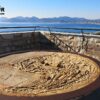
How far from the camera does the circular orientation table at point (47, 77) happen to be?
2.29m

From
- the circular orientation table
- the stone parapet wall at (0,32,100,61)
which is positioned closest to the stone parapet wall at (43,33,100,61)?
the stone parapet wall at (0,32,100,61)

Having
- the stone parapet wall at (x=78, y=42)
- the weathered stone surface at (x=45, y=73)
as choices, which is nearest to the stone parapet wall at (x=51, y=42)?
the stone parapet wall at (x=78, y=42)

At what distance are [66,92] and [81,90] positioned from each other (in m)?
0.17

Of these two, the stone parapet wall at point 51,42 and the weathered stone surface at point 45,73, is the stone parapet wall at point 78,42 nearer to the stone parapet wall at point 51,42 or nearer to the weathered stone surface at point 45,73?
the stone parapet wall at point 51,42

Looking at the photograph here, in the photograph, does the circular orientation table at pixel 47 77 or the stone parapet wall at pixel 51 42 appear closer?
the circular orientation table at pixel 47 77

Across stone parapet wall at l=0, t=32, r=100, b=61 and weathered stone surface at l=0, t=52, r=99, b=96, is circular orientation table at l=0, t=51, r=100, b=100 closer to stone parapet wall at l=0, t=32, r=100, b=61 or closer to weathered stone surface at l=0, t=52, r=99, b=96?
weathered stone surface at l=0, t=52, r=99, b=96

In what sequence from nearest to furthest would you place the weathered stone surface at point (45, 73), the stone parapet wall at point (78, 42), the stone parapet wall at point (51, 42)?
the weathered stone surface at point (45, 73)
the stone parapet wall at point (78, 42)
the stone parapet wall at point (51, 42)

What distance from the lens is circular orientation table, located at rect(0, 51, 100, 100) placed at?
90.0 inches

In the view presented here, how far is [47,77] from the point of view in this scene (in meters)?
2.70

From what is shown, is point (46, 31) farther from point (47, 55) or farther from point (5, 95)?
point (5, 95)

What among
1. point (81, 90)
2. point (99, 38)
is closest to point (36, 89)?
point (81, 90)

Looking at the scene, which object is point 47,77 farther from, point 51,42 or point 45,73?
point 51,42

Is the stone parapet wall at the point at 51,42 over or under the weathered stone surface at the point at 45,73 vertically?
under

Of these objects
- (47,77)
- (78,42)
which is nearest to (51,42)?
(78,42)
